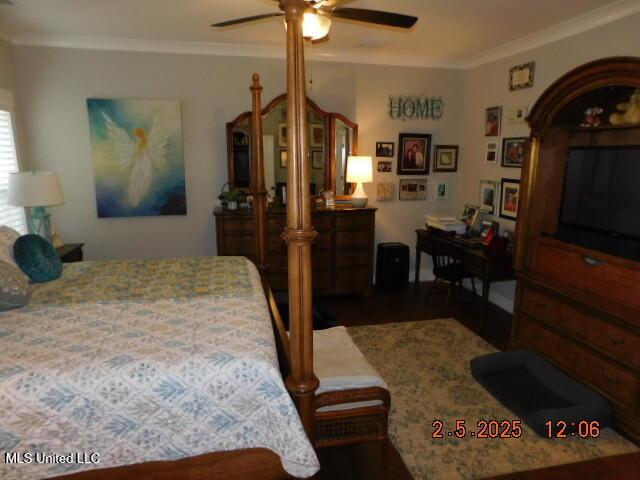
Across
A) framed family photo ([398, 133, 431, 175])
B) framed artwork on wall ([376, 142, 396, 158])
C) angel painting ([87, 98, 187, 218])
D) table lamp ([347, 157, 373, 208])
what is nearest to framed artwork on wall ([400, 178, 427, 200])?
framed family photo ([398, 133, 431, 175])

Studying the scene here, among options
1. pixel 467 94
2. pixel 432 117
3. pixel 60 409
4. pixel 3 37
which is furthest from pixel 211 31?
pixel 60 409

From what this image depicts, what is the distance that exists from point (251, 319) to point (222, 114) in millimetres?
2889

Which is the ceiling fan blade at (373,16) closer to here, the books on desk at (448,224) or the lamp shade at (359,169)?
the lamp shade at (359,169)

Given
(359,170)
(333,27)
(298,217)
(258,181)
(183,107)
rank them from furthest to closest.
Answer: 1. (359,170)
2. (183,107)
3. (333,27)
4. (258,181)
5. (298,217)

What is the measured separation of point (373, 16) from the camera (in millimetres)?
2184

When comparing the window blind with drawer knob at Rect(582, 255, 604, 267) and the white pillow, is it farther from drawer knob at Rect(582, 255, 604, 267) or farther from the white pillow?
drawer knob at Rect(582, 255, 604, 267)

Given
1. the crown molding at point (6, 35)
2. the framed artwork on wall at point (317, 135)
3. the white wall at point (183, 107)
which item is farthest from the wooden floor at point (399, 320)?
the crown molding at point (6, 35)

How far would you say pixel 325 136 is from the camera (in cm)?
448

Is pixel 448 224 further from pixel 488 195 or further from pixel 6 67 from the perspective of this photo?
pixel 6 67

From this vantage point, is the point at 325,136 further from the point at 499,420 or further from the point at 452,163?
the point at 499,420

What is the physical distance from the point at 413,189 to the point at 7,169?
4.05 metres

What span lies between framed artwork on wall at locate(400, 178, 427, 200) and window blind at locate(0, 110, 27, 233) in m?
3.85

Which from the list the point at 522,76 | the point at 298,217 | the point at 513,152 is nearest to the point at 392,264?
the point at 513,152

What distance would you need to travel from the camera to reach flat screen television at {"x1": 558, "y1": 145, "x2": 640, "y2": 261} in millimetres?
2492
